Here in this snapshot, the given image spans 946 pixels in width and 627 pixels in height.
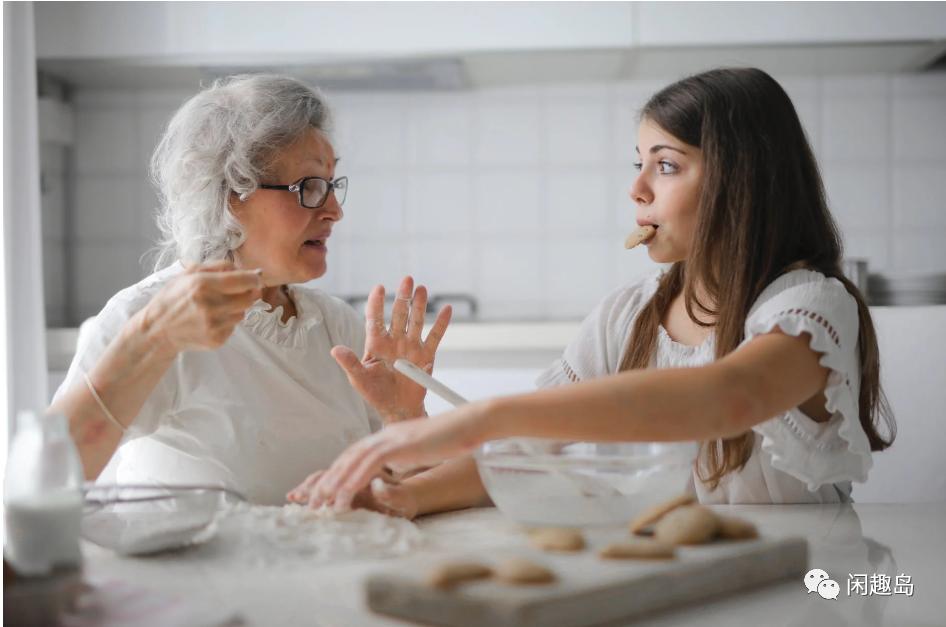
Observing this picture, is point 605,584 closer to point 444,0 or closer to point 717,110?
point 717,110

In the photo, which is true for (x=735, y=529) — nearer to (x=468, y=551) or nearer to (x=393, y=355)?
(x=468, y=551)

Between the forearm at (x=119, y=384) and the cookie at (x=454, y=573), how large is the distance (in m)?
0.21

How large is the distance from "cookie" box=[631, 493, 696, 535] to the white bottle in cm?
25

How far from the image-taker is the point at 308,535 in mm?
477

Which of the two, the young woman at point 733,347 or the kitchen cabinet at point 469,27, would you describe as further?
the kitchen cabinet at point 469,27

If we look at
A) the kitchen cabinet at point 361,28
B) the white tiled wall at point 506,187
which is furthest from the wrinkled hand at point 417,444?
the white tiled wall at point 506,187

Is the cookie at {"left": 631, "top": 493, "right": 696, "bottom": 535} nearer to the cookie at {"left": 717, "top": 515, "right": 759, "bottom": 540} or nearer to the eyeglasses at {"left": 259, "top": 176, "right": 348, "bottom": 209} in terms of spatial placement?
the cookie at {"left": 717, "top": 515, "right": 759, "bottom": 540}

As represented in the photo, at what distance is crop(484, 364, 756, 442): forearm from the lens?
465mm

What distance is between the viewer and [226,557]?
1.48ft

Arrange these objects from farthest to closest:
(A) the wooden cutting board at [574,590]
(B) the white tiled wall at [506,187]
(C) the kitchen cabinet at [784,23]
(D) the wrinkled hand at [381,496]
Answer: (B) the white tiled wall at [506,187], (C) the kitchen cabinet at [784,23], (D) the wrinkled hand at [381,496], (A) the wooden cutting board at [574,590]

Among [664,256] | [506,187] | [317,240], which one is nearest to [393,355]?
[317,240]

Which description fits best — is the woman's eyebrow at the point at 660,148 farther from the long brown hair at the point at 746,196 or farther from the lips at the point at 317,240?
the lips at the point at 317,240

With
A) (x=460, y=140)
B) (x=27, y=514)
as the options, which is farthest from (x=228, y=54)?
(x=27, y=514)

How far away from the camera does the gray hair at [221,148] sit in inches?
25.7
